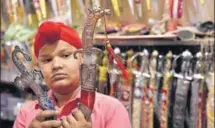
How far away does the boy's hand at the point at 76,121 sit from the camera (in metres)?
0.57

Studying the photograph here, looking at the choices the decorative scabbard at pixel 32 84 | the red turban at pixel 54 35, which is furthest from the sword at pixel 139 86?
the decorative scabbard at pixel 32 84

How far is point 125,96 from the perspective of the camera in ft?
3.61

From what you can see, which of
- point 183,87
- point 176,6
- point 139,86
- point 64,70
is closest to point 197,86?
point 183,87

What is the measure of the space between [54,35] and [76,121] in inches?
6.8

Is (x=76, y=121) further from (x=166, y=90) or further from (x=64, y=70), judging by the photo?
(x=166, y=90)

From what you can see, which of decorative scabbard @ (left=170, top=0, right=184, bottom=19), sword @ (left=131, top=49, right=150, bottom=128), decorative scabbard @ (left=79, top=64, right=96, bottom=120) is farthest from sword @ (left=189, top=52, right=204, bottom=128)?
decorative scabbard @ (left=79, top=64, right=96, bottom=120)

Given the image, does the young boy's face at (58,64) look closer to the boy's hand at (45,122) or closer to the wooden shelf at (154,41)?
the boy's hand at (45,122)

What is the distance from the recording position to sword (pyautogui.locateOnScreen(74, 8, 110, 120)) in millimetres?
586

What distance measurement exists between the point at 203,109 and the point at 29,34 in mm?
772

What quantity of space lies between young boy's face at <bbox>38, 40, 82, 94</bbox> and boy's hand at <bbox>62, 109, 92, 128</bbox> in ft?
0.39

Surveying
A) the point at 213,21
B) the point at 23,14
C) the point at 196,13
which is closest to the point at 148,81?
the point at 213,21

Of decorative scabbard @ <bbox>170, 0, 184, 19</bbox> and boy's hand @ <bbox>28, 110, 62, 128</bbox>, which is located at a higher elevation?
decorative scabbard @ <bbox>170, 0, 184, 19</bbox>

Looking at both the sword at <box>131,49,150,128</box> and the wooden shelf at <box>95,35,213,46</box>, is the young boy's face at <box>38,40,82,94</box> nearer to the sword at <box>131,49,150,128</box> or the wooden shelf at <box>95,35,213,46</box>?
the sword at <box>131,49,150,128</box>

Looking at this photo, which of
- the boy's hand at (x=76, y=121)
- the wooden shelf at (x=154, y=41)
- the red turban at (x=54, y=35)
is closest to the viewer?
the boy's hand at (x=76, y=121)
